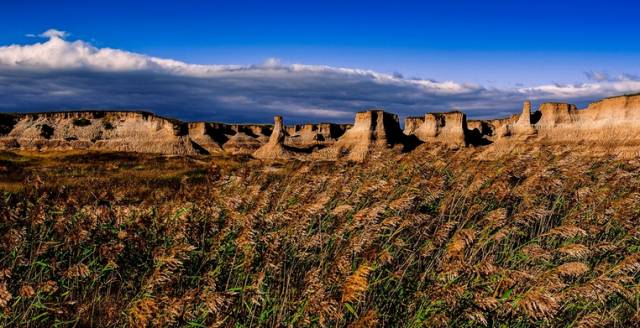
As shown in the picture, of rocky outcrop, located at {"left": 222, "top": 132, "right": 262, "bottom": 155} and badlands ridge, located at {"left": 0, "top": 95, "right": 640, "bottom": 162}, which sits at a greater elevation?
badlands ridge, located at {"left": 0, "top": 95, "right": 640, "bottom": 162}

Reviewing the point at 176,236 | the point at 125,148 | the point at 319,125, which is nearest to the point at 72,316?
the point at 176,236

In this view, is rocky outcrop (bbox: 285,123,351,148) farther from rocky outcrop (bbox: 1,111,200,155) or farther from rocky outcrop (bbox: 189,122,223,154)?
rocky outcrop (bbox: 1,111,200,155)

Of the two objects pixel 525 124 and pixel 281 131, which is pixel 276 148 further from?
pixel 525 124

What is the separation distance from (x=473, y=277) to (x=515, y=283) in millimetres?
700

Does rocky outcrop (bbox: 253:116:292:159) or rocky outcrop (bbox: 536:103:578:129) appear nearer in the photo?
rocky outcrop (bbox: 536:103:578:129)

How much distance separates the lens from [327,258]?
16.6ft

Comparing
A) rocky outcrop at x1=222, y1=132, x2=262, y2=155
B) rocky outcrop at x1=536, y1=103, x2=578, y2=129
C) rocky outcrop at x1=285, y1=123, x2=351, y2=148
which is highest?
rocky outcrop at x1=536, y1=103, x2=578, y2=129

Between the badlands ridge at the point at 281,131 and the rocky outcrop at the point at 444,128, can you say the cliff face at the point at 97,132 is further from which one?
the rocky outcrop at the point at 444,128

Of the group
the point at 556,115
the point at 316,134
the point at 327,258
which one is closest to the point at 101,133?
the point at 316,134

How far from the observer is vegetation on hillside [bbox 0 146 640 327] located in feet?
9.87

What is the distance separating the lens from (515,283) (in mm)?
3156

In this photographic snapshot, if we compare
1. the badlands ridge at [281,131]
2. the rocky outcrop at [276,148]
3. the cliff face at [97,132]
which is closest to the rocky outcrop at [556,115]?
the badlands ridge at [281,131]

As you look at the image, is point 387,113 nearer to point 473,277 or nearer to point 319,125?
point 319,125

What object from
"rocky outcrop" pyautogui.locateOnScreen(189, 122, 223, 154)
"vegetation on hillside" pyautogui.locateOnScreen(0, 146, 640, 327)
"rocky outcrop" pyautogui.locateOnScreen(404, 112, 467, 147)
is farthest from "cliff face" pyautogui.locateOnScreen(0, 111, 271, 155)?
"vegetation on hillside" pyautogui.locateOnScreen(0, 146, 640, 327)
